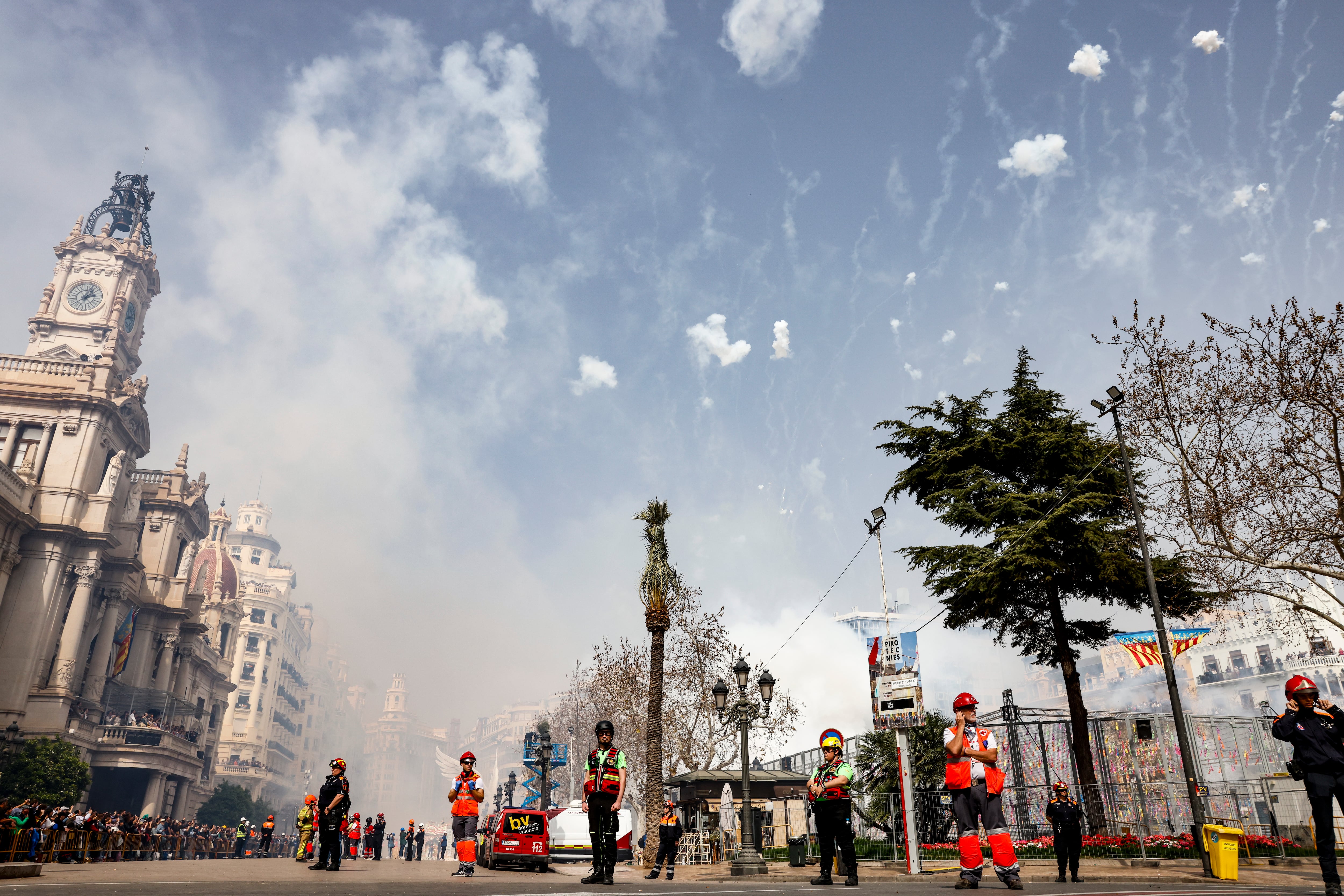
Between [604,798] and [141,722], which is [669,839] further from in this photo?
[141,722]

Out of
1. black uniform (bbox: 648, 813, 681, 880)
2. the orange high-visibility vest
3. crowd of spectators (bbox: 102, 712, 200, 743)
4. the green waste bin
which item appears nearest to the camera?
the orange high-visibility vest

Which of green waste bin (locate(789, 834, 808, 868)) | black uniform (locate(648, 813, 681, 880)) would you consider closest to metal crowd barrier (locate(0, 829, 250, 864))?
black uniform (locate(648, 813, 681, 880))

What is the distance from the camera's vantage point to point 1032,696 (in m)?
189

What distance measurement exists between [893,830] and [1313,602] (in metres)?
66.2

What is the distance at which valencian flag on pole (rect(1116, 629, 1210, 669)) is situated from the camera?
77.2 feet

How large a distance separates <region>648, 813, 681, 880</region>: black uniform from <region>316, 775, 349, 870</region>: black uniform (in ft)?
25.4

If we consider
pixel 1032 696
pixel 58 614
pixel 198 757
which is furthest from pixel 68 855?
pixel 1032 696

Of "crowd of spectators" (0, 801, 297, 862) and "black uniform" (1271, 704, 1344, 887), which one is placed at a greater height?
"black uniform" (1271, 704, 1344, 887)

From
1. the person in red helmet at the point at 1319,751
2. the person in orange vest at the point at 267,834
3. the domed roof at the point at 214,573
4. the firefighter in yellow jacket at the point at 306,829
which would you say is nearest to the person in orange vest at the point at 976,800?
the person in red helmet at the point at 1319,751

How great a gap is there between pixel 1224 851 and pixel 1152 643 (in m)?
13.4

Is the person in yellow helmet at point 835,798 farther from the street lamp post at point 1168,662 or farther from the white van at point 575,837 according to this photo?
the white van at point 575,837

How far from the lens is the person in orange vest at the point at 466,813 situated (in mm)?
12875

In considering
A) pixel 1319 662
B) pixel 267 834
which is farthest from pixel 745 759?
pixel 1319 662

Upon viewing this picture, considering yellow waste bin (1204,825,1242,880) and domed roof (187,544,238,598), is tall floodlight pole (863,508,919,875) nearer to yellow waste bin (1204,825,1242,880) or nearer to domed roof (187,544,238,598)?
yellow waste bin (1204,825,1242,880)
